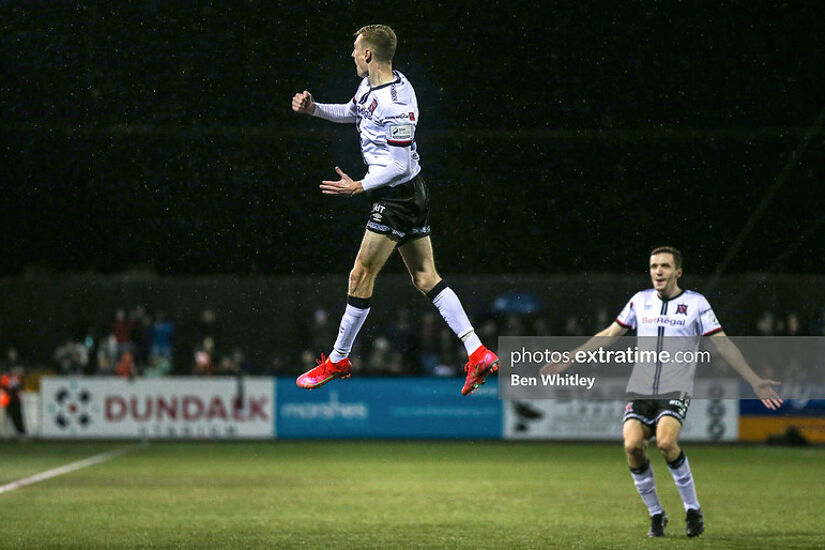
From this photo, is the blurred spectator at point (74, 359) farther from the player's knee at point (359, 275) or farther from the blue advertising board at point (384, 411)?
the player's knee at point (359, 275)

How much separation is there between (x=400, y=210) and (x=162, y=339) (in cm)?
2052

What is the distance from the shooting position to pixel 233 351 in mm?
27984

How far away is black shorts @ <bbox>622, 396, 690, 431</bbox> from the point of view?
12.2m

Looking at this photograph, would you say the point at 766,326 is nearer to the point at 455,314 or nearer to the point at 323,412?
the point at 323,412

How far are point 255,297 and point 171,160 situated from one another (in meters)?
3.99

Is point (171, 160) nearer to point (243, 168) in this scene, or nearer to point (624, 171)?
point (243, 168)

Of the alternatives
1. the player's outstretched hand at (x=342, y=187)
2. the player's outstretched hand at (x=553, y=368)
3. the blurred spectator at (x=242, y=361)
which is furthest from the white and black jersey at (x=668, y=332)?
the blurred spectator at (x=242, y=361)

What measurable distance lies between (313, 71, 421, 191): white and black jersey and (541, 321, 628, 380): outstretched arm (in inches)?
134

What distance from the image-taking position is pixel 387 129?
23.0ft

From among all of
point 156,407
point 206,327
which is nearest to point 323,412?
point 206,327

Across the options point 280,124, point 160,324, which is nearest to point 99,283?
point 160,324

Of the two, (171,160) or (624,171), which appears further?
(624,171)

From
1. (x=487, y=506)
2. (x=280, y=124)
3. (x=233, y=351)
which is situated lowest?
(x=487, y=506)

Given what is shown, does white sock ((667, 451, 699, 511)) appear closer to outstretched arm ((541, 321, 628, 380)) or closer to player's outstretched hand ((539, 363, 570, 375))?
outstretched arm ((541, 321, 628, 380))
